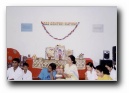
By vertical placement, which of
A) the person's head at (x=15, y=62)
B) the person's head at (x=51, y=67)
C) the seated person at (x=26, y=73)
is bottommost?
the seated person at (x=26, y=73)

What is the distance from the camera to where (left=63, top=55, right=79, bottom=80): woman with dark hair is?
7.63 ft

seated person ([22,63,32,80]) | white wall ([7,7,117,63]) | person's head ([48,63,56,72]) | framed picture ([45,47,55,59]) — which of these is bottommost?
seated person ([22,63,32,80])

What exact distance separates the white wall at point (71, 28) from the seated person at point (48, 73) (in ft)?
0.53

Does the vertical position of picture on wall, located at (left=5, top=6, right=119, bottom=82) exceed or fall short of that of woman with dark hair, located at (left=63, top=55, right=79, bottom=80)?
it exceeds it

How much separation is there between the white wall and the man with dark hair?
122 mm

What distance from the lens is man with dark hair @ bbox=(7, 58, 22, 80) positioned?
7.64 feet

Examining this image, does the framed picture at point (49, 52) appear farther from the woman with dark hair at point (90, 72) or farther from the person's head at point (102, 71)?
the person's head at point (102, 71)

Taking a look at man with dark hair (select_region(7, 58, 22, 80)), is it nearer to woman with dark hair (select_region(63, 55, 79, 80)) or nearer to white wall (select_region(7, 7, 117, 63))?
white wall (select_region(7, 7, 117, 63))

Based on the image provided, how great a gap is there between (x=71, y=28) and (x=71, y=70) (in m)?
0.41

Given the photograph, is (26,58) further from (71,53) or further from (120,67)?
(120,67)

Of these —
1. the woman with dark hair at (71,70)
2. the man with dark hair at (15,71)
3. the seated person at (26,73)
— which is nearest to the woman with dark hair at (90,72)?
the woman with dark hair at (71,70)

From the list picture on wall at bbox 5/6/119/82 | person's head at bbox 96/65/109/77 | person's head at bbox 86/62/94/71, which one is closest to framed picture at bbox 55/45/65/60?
picture on wall at bbox 5/6/119/82

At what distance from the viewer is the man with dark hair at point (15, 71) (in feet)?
7.64
